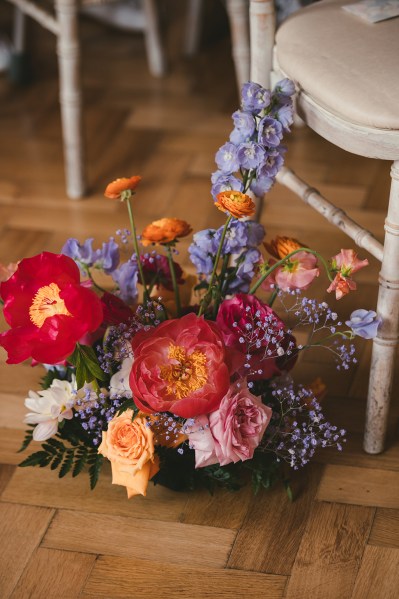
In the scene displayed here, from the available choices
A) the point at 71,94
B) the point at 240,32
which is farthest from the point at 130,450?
the point at 240,32

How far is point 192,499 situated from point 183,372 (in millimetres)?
208

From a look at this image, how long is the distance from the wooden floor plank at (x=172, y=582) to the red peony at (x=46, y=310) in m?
0.27

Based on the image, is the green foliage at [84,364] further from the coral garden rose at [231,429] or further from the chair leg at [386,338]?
the chair leg at [386,338]

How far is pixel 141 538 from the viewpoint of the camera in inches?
43.4

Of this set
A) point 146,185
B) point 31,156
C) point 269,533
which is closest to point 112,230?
point 146,185

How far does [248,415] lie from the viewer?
1047 millimetres

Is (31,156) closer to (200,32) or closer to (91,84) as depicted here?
(91,84)

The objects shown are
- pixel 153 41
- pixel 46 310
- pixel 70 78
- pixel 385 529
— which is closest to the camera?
pixel 46 310

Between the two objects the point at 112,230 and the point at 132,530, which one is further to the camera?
the point at 112,230

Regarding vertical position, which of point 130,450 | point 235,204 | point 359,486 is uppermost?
point 235,204

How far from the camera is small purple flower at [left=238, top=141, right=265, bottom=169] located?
1067mm

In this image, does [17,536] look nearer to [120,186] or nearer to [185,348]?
[185,348]

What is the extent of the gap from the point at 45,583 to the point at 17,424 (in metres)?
0.28

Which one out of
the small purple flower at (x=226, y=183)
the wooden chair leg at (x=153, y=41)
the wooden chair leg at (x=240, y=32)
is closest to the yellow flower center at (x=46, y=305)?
the small purple flower at (x=226, y=183)
